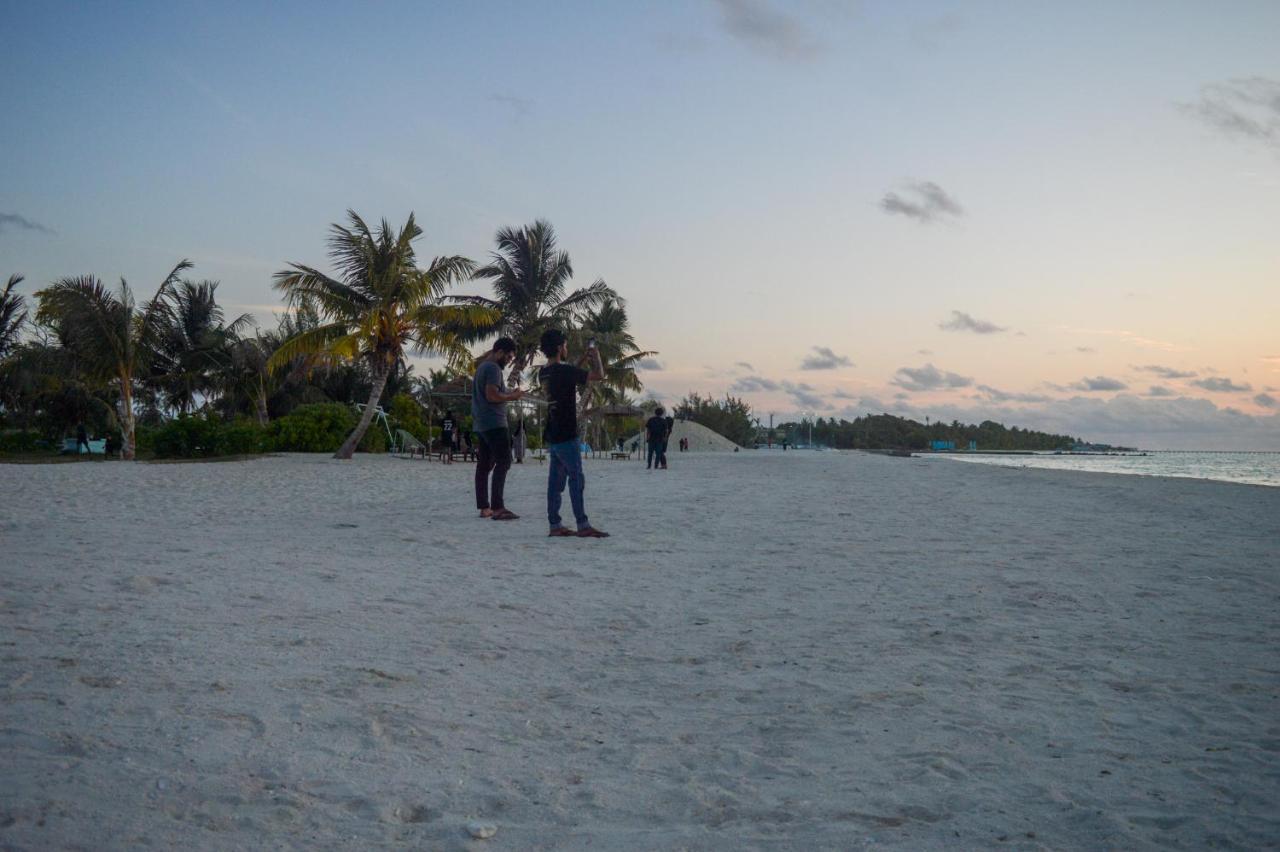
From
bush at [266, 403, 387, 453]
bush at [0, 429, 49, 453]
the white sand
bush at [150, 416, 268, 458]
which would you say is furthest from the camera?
bush at [0, 429, 49, 453]

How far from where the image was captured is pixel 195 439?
2264 cm

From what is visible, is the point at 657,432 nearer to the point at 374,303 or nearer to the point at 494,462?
the point at 374,303

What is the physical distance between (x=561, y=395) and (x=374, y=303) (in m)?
17.3

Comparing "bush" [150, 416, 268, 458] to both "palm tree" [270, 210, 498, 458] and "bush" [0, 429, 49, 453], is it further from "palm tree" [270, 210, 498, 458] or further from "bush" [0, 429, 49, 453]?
"bush" [0, 429, 49, 453]

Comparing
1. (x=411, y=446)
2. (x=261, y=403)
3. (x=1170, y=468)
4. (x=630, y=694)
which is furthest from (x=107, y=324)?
(x=1170, y=468)

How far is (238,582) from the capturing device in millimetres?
5227

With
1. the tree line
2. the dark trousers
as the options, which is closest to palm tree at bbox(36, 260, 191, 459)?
the tree line

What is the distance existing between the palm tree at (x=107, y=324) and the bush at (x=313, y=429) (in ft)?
15.3

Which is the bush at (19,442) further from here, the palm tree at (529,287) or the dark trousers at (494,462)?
the dark trousers at (494,462)

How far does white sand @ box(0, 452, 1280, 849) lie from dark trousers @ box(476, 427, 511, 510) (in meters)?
1.93

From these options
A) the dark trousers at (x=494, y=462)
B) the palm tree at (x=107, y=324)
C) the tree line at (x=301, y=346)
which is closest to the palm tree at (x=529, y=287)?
the tree line at (x=301, y=346)

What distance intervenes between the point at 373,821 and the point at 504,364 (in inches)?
277

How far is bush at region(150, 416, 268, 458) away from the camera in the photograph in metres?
22.5

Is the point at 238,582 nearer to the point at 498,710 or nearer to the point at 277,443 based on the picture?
the point at 498,710
